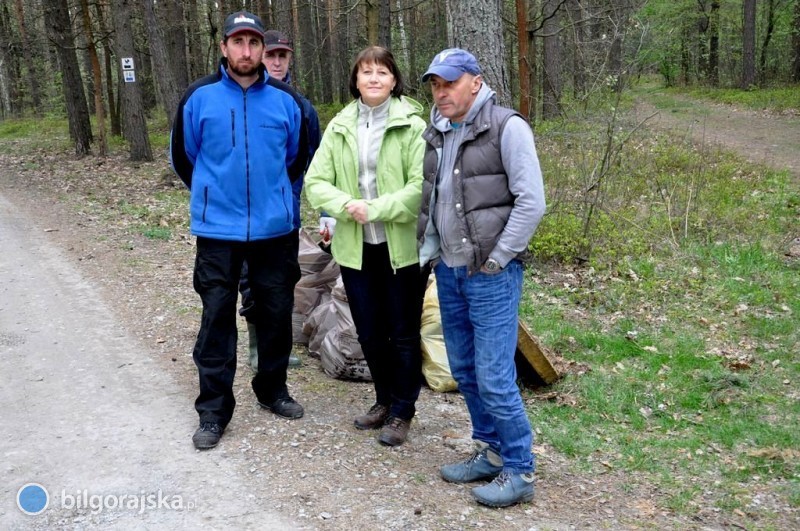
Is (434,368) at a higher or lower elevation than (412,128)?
lower

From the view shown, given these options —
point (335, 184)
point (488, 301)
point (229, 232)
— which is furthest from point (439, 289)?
point (229, 232)

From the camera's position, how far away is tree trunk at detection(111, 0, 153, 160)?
580 inches

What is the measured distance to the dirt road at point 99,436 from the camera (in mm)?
3428

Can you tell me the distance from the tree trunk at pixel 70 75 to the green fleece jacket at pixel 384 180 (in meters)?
15.0

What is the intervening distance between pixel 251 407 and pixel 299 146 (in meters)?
1.72

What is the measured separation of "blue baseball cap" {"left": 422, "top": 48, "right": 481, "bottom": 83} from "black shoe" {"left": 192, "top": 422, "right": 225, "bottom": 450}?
2.32 m

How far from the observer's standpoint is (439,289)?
141 inches

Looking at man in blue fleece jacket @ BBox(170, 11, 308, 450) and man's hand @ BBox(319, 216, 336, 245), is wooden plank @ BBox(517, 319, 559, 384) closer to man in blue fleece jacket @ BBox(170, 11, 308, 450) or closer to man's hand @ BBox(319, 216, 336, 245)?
man's hand @ BBox(319, 216, 336, 245)

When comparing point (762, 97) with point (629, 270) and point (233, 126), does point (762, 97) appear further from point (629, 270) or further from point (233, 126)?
point (233, 126)

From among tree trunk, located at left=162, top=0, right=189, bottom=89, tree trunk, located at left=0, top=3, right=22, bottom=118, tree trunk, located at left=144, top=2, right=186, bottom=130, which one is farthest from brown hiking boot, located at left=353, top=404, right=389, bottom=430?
tree trunk, located at left=0, top=3, right=22, bottom=118

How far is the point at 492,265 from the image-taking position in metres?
3.25

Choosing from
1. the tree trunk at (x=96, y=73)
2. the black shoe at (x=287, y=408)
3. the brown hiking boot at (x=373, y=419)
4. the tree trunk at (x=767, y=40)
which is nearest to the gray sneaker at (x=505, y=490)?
the brown hiking boot at (x=373, y=419)

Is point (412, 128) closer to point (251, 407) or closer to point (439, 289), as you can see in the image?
point (439, 289)

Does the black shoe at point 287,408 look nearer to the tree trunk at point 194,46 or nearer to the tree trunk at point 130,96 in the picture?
the tree trunk at point 130,96
